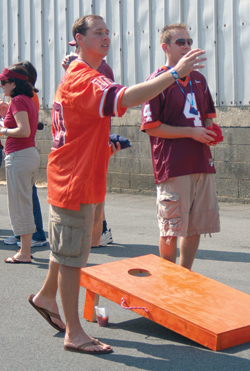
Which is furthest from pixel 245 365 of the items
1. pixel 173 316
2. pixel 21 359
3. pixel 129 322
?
pixel 21 359

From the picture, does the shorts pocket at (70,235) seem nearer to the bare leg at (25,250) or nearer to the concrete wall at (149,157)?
the bare leg at (25,250)

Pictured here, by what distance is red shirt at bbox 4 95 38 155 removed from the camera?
5.63 metres

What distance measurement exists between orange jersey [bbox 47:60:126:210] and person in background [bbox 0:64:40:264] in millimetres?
2321

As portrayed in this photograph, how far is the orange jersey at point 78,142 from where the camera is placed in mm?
3172

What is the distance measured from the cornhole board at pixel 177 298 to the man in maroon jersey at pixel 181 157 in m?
0.33

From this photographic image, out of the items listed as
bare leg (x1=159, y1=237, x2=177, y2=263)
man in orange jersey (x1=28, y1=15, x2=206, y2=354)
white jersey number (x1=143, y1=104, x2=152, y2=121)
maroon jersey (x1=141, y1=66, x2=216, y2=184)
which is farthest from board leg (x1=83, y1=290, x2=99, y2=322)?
white jersey number (x1=143, y1=104, x2=152, y2=121)

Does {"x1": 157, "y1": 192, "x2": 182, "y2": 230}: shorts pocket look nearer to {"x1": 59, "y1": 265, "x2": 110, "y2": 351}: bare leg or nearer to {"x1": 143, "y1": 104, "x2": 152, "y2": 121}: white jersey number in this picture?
{"x1": 143, "y1": 104, "x2": 152, "y2": 121}: white jersey number

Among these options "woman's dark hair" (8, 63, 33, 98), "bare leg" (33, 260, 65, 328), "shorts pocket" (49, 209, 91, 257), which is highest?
"woman's dark hair" (8, 63, 33, 98)

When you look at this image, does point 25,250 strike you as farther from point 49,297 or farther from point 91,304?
point 49,297

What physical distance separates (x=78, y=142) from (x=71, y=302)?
0.98 m

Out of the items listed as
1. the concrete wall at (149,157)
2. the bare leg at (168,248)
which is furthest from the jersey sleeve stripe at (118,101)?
the concrete wall at (149,157)

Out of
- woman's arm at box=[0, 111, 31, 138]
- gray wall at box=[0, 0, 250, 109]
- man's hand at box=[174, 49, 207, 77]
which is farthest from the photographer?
gray wall at box=[0, 0, 250, 109]

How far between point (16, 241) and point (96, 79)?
4.02m

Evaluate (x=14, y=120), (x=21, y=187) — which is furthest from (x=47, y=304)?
(x=14, y=120)
